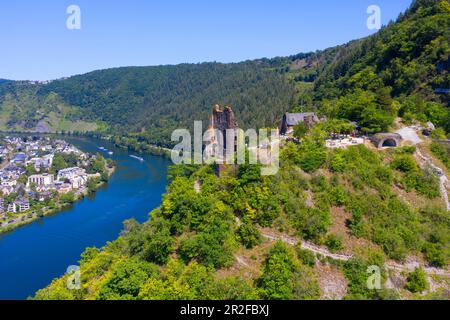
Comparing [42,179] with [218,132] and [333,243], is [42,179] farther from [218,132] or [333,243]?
[333,243]

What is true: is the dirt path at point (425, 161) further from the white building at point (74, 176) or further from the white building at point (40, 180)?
the white building at point (40, 180)

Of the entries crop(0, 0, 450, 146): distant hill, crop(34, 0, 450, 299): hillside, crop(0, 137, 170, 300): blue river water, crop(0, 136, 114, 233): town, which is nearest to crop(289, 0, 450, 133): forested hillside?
crop(0, 0, 450, 146): distant hill

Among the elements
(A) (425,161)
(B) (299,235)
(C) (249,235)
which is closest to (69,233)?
(C) (249,235)

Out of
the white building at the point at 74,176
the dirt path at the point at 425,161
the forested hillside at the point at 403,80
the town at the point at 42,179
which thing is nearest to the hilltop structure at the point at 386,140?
the dirt path at the point at 425,161
